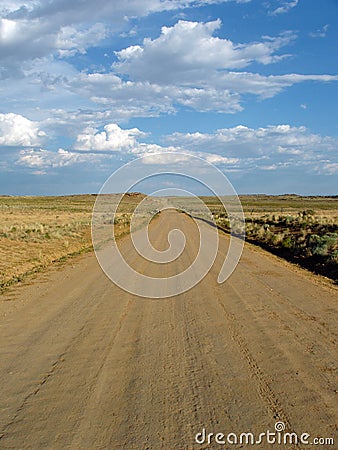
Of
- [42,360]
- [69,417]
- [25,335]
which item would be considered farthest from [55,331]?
[69,417]

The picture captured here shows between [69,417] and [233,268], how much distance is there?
990 cm

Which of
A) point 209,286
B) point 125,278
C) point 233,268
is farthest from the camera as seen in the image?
point 233,268

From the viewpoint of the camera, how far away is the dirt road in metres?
3.95

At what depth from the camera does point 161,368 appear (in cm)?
537

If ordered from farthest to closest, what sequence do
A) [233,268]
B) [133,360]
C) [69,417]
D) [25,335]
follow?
1. [233,268]
2. [25,335]
3. [133,360]
4. [69,417]

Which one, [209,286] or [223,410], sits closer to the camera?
[223,410]

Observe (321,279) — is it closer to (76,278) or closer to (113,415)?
(76,278)

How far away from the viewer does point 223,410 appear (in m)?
4.25

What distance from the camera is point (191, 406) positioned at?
436 centimetres

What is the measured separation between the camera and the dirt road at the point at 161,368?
12.9ft

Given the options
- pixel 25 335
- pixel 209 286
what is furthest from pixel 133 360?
pixel 209 286

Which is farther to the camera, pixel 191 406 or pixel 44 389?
pixel 44 389

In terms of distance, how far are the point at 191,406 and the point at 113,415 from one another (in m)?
0.82

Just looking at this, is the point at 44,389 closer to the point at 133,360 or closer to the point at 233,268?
the point at 133,360
